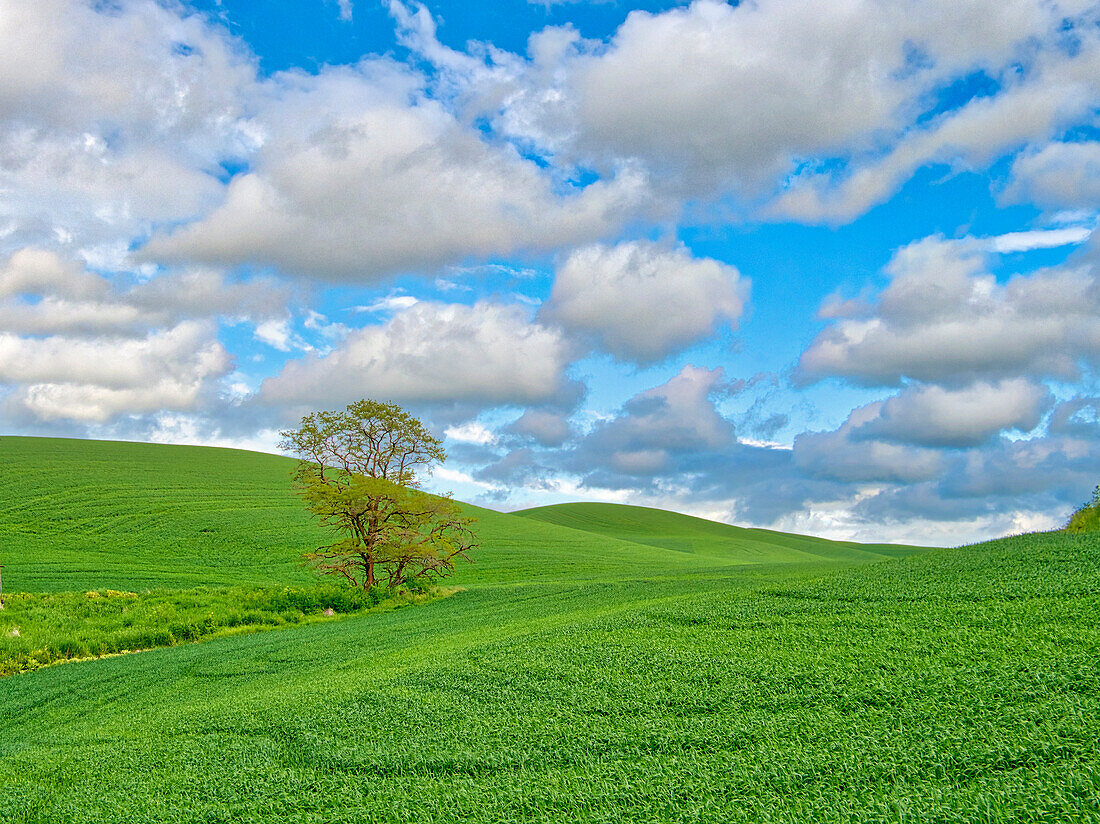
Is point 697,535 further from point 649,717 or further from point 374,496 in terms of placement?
point 649,717

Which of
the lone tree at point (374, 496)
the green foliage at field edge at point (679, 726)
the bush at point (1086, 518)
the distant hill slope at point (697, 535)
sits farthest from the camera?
the distant hill slope at point (697, 535)

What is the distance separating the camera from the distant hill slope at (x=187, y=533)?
113ft

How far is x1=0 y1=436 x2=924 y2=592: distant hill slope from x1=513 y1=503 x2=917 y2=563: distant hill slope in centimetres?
69

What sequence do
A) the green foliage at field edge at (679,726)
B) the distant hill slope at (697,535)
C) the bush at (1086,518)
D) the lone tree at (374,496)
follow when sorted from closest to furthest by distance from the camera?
the green foliage at field edge at (679,726) < the bush at (1086,518) < the lone tree at (374,496) < the distant hill slope at (697,535)

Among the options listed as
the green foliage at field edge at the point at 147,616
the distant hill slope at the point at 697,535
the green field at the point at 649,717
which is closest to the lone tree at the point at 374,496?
the green foliage at field edge at the point at 147,616

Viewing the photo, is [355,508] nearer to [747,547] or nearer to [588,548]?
[588,548]

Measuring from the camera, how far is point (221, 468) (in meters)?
63.2

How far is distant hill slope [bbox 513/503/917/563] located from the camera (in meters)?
67.3

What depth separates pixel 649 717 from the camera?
5.94m

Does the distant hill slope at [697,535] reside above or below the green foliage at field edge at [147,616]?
above

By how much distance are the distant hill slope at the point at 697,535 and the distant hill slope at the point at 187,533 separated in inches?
27.2

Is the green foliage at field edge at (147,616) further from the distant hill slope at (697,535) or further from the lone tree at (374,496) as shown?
the distant hill slope at (697,535)

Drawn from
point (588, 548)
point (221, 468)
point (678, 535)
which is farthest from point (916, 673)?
point (678, 535)

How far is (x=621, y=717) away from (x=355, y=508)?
22.1 meters
